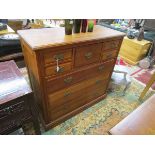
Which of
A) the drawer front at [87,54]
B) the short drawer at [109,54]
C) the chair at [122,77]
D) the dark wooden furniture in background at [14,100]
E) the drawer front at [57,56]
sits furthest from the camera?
the chair at [122,77]

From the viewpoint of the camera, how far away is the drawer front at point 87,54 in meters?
1.27

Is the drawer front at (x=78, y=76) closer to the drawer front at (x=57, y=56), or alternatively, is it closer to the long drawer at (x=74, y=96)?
the long drawer at (x=74, y=96)

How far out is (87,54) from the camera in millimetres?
1334

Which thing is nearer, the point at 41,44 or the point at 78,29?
the point at 41,44

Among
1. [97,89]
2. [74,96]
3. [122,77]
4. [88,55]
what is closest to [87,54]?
[88,55]

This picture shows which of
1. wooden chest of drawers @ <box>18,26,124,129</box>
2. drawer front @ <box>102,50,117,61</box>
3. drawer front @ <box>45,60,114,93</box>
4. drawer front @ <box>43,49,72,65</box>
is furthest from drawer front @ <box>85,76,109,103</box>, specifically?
drawer front @ <box>43,49,72,65</box>

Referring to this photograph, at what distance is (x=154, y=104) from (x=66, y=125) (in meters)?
1.04

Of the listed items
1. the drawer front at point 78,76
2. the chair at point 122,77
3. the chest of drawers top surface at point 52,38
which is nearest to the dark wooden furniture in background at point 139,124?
the drawer front at point 78,76

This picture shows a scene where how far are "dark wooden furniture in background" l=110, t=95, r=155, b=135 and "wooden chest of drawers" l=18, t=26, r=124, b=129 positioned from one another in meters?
0.64

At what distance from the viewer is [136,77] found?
2.75 meters

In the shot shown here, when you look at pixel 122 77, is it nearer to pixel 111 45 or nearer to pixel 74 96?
pixel 111 45
